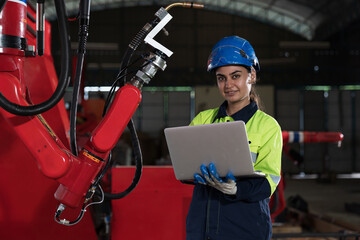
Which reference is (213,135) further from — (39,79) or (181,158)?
(39,79)

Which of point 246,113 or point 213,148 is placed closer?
point 213,148

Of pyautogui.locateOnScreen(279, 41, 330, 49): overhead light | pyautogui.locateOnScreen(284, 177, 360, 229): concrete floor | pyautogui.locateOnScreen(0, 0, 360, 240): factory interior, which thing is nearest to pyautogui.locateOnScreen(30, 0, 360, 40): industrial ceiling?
pyautogui.locateOnScreen(0, 0, 360, 240): factory interior

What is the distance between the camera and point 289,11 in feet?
57.2

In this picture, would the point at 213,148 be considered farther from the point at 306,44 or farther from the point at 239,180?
the point at 306,44

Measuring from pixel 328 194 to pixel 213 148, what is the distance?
1057 centimetres

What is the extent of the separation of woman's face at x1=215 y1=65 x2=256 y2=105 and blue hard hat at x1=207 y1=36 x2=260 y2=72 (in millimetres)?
36

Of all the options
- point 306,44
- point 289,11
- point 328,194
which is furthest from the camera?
point 289,11

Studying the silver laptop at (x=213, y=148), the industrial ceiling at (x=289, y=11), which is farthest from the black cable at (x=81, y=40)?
the industrial ceiling at (x=289, y=11)

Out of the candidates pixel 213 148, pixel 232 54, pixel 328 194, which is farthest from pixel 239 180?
pixel 328 194

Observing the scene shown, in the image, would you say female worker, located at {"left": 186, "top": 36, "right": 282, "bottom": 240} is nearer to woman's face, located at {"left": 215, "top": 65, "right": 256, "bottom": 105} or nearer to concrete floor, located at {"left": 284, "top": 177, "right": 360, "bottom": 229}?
woman's face, located at {"left": 215, "top": 65, "right": 256, "bottom": 105}

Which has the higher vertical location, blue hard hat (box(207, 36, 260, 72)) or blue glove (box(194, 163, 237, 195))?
blue hard hat (box(207, 36, 260, 72))

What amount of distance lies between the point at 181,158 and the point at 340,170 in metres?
16.3

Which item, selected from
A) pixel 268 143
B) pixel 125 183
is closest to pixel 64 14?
pixel 268 143

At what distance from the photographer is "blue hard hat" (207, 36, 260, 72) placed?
1994mm
